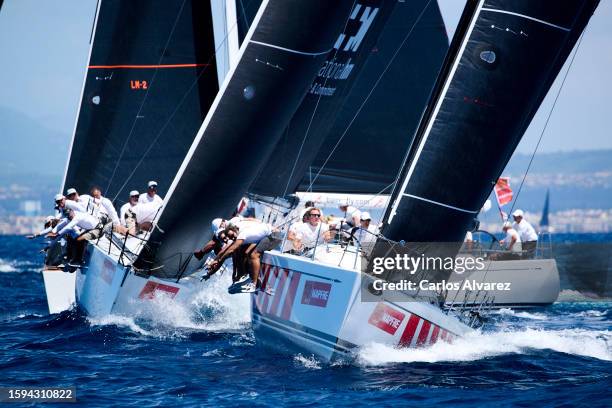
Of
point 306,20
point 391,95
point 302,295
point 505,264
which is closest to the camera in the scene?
point 302,295

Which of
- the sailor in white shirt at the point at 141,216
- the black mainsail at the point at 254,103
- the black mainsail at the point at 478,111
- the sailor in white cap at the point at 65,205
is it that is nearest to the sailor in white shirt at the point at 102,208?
the sailor in white shirt at the point at 141,216

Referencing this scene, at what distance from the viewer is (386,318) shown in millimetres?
10203

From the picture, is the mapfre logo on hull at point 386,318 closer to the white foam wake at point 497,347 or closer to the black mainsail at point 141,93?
the white foam wake at point 497,347

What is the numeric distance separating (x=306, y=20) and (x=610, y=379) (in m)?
5.24

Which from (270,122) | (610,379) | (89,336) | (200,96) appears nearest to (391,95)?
(200,96)

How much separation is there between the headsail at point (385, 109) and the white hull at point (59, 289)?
430 cm

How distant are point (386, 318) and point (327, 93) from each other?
5047 mm

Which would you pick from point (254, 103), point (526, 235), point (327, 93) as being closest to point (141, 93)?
point (327, 93)

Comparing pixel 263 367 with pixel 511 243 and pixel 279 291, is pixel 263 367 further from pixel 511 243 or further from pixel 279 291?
pixel 511 243

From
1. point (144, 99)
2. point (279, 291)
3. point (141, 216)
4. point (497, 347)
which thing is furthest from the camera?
point (144, 99)

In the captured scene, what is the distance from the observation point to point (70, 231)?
1441 centimetres

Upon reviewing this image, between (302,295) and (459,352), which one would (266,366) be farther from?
(459,352)

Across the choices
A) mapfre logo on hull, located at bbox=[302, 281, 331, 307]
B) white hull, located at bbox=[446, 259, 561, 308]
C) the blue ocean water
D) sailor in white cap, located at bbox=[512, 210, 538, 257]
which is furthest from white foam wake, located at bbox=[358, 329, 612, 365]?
sailor in white cap, located at bbox=[512, 210, 538, 257]

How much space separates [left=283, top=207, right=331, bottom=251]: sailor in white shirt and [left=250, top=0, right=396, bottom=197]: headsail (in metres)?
2.55
